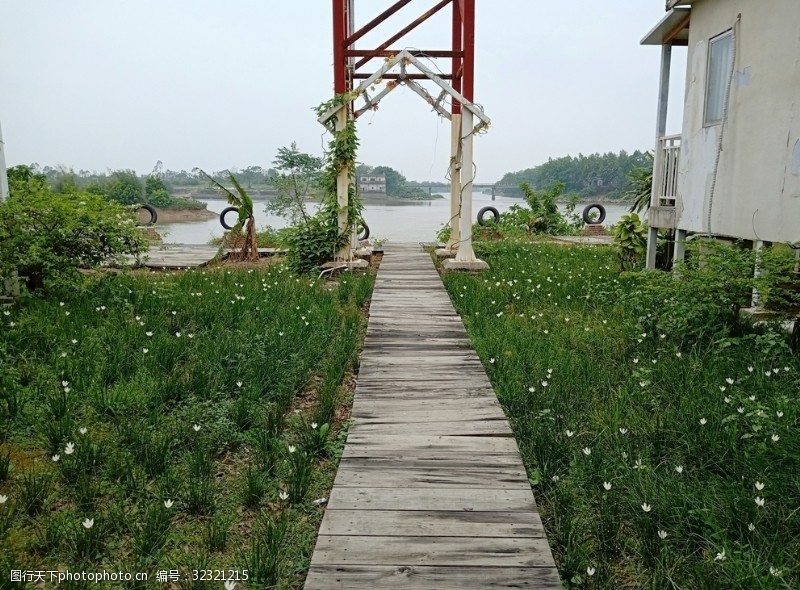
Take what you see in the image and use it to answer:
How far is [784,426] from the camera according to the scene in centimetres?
331

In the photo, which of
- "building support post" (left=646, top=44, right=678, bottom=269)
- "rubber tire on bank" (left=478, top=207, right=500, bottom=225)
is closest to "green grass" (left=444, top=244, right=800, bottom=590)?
"building support post" (left=646, top=44, right=678, bottom=269)

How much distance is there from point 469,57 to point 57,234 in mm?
6590

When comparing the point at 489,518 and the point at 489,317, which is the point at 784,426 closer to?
the point at 489,518

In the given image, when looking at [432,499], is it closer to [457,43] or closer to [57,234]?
[57,234]

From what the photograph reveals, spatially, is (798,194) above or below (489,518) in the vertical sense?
above

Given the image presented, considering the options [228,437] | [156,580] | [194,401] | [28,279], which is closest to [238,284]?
[28,279]

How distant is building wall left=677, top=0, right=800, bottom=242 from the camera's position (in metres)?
5.93

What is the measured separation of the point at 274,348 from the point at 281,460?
1766 millimetres

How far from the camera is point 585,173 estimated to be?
25.1 m

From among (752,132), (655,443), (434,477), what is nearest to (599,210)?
(752,132)

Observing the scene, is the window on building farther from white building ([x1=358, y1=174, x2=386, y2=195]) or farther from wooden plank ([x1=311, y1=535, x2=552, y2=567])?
wooden plank ([x1=311, y1=535, x2=552, y2=567])

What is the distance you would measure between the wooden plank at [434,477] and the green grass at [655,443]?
0.16m

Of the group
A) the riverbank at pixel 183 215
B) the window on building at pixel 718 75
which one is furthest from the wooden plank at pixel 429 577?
the riverbank at pixel 183 215

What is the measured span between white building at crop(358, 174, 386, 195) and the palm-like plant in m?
2.10
